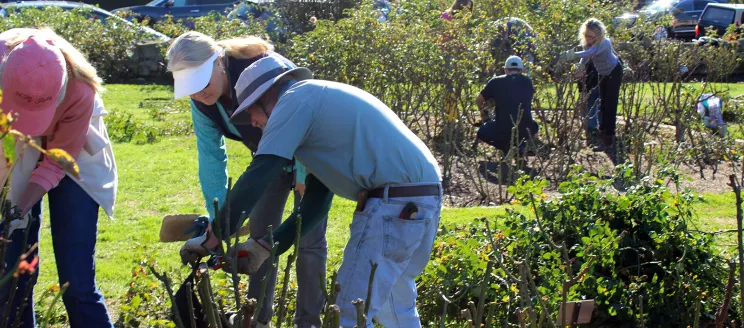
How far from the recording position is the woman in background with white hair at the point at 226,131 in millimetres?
3537

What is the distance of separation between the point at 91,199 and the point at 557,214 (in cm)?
233

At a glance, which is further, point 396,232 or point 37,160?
point 37,160

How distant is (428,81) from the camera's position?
8.47m

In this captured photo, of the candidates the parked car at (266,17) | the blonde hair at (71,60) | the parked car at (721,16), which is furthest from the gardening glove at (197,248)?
the parked car at (721,16)

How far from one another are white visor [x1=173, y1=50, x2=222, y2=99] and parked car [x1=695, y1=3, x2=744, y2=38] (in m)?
18.3

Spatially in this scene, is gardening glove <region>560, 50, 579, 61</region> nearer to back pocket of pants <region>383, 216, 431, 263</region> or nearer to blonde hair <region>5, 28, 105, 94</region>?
back pocket of pants <region>383, 216, 431, 263</region>

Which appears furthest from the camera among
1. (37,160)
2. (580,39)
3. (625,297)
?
(580,39)

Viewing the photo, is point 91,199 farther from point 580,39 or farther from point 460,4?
point 460,4

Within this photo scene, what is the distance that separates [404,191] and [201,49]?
1.06 metres

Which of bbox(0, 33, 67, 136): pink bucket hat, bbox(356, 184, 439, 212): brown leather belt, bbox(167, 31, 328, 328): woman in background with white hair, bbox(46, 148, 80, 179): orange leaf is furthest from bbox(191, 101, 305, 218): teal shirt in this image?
bbox(46, 148, 80, 179): orange leaf

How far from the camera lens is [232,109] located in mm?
3723

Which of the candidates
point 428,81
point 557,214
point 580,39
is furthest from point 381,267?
point 580,39

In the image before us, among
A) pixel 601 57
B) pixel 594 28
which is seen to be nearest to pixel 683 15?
pixel 601 57

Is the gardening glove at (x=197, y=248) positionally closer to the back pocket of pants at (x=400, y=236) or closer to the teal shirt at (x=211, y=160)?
the back pocket of pants at (x=400, y=236)
